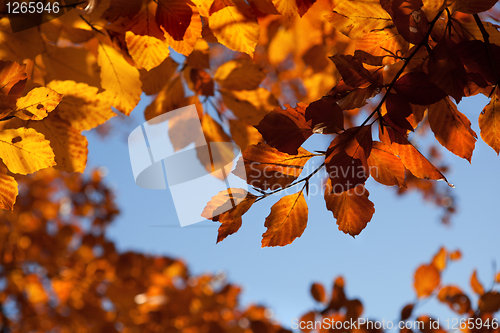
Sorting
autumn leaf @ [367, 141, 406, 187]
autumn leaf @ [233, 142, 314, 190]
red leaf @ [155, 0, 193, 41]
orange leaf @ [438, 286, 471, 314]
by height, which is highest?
red leaf @ [155, 0, 193, 41]

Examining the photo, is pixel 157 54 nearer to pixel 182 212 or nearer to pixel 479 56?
pixel 182 212

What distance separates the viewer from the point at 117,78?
54cm

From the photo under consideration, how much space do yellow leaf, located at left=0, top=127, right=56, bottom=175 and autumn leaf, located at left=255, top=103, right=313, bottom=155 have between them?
0.28m

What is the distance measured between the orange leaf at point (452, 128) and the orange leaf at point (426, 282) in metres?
1.05

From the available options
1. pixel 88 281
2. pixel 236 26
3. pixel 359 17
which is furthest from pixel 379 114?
pixel 88 281

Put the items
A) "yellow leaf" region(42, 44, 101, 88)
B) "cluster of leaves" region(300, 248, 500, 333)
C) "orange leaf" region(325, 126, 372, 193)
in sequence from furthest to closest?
"cluster of leaves" region(300, 248, 500, 333) < "yellow leaf" region(42, 44, 101, 88) < "orange leaf" region(325, 126, 372, 193)

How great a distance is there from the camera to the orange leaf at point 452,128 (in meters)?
0.36

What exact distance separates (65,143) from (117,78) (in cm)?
15

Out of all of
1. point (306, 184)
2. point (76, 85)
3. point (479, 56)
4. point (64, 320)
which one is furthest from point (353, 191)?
point (64, 320)

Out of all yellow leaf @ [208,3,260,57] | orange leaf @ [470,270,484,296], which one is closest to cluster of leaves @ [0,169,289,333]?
orange leaf @ [470,270,484,296]

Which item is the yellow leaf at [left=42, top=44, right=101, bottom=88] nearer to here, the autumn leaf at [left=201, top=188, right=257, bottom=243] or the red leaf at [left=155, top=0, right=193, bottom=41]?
the red leaf at [left=155, top=0, right=193, bottom=41]

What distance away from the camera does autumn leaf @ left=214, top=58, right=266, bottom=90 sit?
0.61 m

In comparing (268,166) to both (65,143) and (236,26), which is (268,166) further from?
(65,143)

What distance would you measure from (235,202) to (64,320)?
3.55 meters
